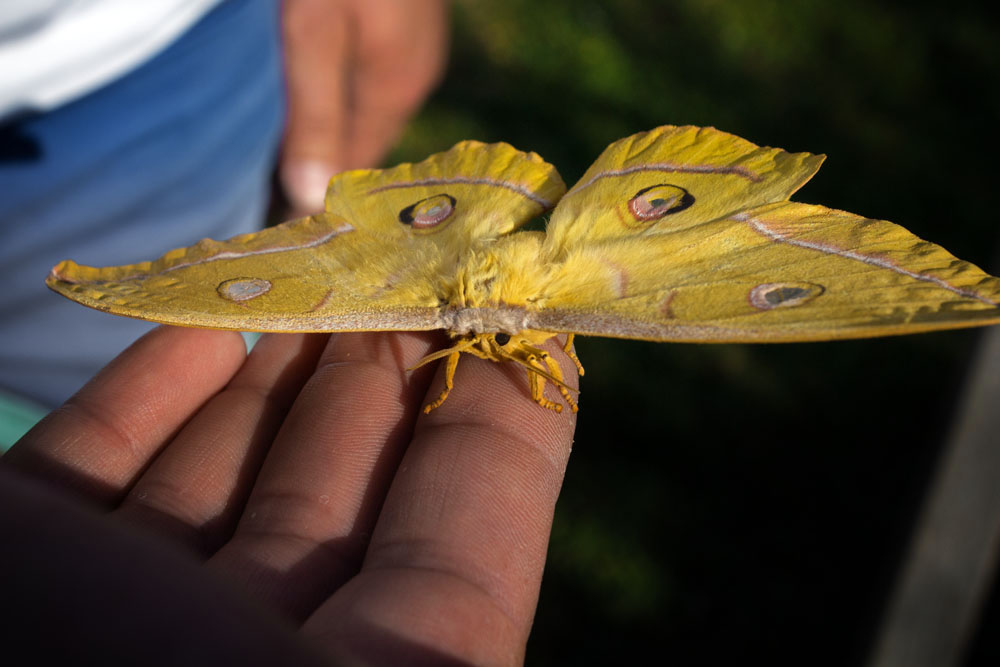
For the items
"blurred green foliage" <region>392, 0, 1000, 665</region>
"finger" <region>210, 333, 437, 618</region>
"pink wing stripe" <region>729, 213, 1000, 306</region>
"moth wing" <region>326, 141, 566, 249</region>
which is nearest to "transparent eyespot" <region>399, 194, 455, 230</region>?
"moth wing" <region>326, 141, 566, 249</region>

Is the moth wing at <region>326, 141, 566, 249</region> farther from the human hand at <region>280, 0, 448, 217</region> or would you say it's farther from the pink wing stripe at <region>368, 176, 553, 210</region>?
the human hand at <region>280, 0, 448, 217</region>

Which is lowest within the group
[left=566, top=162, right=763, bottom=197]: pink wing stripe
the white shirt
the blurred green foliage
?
the blurred green foliage

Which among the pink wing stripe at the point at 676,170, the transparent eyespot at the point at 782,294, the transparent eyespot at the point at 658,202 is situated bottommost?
the transparent eyespot at the point at 782,294

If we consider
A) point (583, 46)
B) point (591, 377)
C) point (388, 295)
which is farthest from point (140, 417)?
point (583, 46)

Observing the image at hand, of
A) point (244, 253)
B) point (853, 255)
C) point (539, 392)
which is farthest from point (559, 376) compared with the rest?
point (244, 253)

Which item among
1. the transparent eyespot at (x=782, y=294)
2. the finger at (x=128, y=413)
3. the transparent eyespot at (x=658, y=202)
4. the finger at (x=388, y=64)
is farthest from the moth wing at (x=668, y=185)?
the finger at (x=388, y=64)

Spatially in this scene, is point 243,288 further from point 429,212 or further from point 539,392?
point 539,392

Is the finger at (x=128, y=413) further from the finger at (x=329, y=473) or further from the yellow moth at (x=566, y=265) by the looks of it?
the finger at (x=329, y=473)
